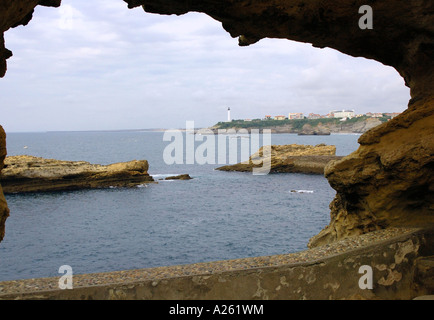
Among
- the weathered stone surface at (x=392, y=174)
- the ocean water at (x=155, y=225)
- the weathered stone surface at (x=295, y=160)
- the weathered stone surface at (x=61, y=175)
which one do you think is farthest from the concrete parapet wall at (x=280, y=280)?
the weathered stone surface at (x=295, y=160)

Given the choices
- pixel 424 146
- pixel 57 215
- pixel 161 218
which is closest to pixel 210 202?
pixel 161 218

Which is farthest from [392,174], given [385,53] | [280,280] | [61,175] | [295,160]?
[295,160]

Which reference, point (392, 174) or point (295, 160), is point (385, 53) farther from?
point (295, 160)

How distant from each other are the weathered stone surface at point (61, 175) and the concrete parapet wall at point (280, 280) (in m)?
47.3

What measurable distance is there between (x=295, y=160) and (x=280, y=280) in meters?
64.2

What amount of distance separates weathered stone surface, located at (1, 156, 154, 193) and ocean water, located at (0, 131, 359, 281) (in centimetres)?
194

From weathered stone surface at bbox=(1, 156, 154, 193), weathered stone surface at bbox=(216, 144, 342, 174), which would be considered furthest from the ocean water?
weathered stone surface at bbox=(216, 144, 342, 174)

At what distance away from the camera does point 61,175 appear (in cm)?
5475

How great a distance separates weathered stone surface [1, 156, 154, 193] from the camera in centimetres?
5306

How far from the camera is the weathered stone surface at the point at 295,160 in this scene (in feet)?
232

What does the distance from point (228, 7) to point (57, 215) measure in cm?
3452

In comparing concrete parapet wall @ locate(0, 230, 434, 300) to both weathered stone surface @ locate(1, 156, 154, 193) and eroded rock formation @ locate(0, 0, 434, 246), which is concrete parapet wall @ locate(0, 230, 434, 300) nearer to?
eroded rock formation @ locate(0, 0, 434, 246)
